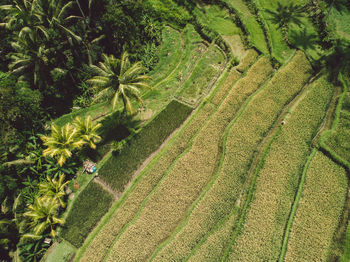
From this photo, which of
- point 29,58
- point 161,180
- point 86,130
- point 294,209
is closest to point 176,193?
point 161,180

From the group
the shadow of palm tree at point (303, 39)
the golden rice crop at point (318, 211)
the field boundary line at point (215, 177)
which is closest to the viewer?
the golden rice crop at point (318, 211)

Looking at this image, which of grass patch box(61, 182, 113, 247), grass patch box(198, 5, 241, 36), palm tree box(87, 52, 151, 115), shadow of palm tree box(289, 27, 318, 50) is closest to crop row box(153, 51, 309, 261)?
shadow of palm tree box(289, 27, 318, 50)

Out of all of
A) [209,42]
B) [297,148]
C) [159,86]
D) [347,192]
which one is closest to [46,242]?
[159,86]

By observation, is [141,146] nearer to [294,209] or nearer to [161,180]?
[161,180]

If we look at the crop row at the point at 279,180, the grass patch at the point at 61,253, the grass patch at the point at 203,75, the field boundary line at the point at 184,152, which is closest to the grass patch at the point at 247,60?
the field boundary line at the point at 184,152

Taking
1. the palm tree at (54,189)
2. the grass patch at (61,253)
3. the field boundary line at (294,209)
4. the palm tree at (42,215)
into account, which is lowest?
the grass patch at (61,253)

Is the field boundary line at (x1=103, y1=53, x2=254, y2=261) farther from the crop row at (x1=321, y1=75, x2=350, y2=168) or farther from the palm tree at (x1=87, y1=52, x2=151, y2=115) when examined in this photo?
the crop row at (x1=321, y1=75, x2=350, y2=168)

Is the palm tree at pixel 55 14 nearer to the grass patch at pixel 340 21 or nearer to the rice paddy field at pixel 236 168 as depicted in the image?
the rice paddy field at pixel 236 168
